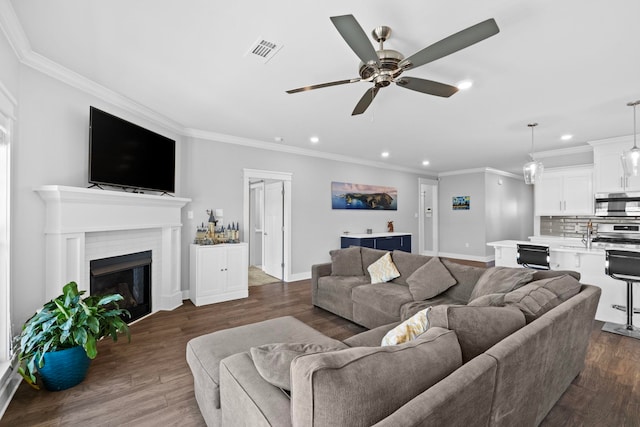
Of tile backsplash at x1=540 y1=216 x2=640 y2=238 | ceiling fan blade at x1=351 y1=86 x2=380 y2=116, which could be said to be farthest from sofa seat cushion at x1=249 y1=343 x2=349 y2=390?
tile backsplash at x1=540 y1=216 x2=640 y2=238

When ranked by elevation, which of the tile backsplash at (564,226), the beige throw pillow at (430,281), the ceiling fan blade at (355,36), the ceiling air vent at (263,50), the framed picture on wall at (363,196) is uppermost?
the ceiling air vent at (263,50)

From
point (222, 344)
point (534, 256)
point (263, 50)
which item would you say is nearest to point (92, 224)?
point (222, 344)

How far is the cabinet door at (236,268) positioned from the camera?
433 cm

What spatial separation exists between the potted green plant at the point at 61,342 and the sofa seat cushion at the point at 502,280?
298 centimetres

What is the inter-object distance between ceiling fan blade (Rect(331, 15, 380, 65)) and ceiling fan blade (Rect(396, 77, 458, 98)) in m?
0.34

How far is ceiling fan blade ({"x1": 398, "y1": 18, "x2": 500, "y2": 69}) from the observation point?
149 centimetres

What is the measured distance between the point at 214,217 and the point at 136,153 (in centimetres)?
154

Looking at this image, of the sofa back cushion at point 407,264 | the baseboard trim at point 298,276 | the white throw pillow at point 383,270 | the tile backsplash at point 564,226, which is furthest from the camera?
the tile backsplash at point 564,226

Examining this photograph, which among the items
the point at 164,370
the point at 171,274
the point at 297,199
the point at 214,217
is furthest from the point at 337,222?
the point at 164,370

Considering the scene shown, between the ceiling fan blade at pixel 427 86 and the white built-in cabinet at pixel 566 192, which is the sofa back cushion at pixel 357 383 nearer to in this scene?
the ceiling fan blade at pixel 427 86

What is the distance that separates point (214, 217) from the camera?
4590mm

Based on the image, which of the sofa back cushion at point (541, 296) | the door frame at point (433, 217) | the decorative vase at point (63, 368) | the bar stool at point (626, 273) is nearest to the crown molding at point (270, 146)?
the door frame at point (433, 217)

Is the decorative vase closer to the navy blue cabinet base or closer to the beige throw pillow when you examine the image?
the beige throw pillow

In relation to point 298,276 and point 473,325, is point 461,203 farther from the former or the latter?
point 473,325
